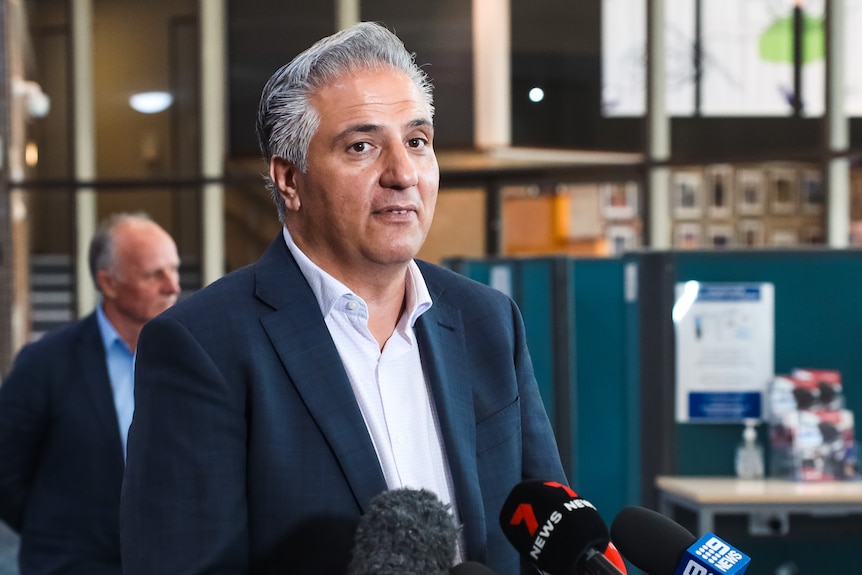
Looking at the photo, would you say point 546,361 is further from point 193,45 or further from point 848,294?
point 193,45

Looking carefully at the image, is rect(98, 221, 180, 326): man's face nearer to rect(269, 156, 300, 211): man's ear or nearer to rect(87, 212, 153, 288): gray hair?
rect(87, 212, 153, 288): gray hair

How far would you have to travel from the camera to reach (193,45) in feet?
28.9

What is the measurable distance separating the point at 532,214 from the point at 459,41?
145 centimetres

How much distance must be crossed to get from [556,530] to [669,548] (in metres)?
0.17

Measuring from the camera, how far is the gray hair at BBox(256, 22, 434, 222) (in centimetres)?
136

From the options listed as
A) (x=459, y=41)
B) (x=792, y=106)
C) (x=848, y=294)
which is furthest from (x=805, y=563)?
(x=459, y=41)

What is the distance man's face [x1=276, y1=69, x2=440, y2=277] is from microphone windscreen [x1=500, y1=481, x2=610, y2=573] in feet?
1.13

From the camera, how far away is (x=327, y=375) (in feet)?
4.37

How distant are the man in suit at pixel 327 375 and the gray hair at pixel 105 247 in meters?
2.10

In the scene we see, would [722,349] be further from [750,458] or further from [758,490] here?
[758,490]

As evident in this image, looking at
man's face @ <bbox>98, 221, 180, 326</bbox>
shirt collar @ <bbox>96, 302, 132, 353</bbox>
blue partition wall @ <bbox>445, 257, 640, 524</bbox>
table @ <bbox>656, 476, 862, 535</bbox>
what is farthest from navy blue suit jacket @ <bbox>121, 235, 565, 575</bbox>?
blue partition wall @ <bbox>445, 257, 640, 524</bbox>

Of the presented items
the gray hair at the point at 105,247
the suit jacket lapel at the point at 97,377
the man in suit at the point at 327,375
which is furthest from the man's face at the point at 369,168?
the gray hair at the point at 105,247

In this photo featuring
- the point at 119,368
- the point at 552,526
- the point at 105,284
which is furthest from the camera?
the point at 105,284

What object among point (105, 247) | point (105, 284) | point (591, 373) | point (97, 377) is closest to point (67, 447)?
point (97, 377)
